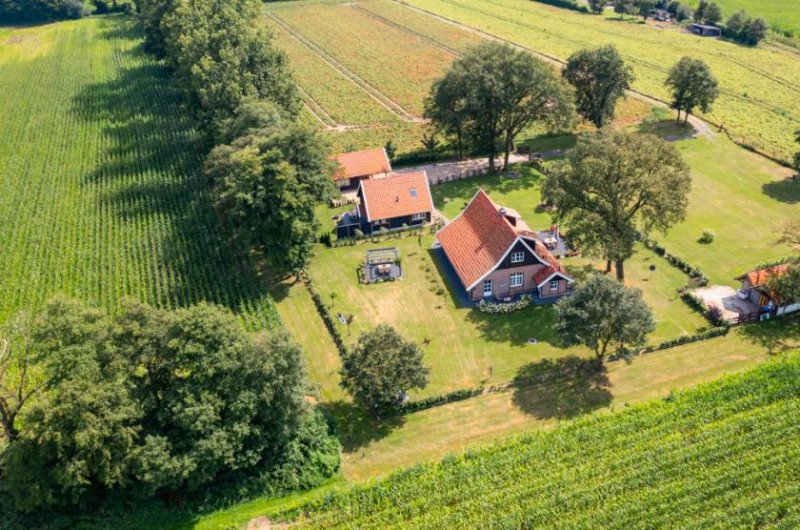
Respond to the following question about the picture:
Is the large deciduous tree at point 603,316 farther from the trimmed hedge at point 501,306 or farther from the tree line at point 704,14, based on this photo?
the tree line at point 704,14

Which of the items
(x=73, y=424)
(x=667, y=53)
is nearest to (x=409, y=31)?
(x=667, y=53)

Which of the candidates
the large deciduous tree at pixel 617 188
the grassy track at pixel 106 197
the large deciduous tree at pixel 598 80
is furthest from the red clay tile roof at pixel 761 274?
the grassy track at pixel 106 197

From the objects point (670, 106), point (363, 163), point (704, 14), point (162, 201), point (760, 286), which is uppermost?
point (704, 14)

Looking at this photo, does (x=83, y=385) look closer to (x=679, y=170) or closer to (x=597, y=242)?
(x=597, y=242)

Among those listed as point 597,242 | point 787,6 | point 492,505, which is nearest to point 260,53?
point 597,242

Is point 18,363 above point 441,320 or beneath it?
above

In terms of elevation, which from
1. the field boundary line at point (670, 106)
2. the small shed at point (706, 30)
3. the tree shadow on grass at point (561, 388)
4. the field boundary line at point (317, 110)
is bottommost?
the tree shadow on grass at point (561, 388)

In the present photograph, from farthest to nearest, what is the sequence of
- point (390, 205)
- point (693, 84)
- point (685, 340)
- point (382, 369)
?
point (693, 84) → point (390, 205) → point (685, 340) → point (382, 369)

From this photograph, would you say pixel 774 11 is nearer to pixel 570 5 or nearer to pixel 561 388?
pixel 570 5
